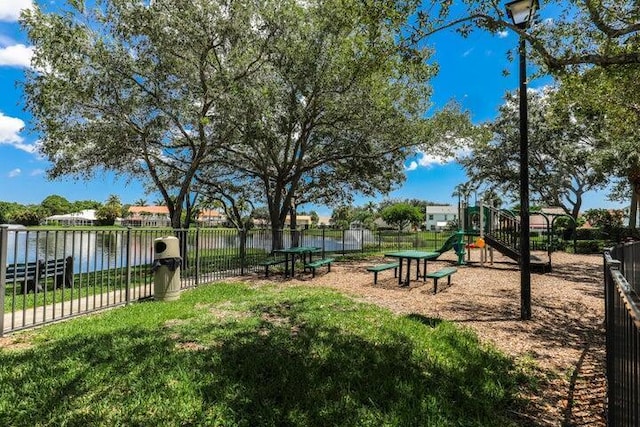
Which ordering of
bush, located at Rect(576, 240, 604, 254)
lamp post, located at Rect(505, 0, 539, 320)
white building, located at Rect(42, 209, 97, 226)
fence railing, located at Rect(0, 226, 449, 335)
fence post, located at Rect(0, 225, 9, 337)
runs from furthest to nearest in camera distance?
white building, located at Rect(42, 209, 97, 226), bush, located at Rect(576, 240, 604, 254), lamp post, located at Rect(505, 0, 539, 320), fence railing, located at Rect(0, 226, 449, 335), fence post, located at Rect(0, 225, 9, 337)

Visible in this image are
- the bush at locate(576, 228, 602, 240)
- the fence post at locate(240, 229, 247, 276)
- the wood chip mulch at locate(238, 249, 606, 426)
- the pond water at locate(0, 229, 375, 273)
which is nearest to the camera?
the wood chip mulch at locate(238, 249, 606, 426)

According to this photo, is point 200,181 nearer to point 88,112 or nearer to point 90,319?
point 88,112

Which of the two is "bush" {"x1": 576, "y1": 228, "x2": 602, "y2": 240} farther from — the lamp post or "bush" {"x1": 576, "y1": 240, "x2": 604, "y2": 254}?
the lamp post

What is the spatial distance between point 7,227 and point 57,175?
34.2 ft

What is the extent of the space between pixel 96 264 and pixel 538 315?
8.09 metres

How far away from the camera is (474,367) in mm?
3926

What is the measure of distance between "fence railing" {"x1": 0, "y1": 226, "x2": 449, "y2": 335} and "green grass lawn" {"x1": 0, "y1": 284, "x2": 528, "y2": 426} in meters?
0.97

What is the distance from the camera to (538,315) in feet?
20.8

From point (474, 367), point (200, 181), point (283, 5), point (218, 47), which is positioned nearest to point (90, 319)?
point (474, 367)

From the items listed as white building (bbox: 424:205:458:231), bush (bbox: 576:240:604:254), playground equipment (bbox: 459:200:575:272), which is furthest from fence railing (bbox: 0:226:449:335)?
white building (bbox: 424:205:458:231)

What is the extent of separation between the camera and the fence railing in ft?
18.0

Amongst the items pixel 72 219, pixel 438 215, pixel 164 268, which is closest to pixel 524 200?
pixel 164 268

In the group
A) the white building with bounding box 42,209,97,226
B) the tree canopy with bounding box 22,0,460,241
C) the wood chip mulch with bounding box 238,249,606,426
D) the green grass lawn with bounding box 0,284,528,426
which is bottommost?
the wood chip mulch with bounding box 238,249,606,426

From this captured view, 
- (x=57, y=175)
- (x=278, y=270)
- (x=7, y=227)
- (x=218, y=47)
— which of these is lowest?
(x=278, y=270)
